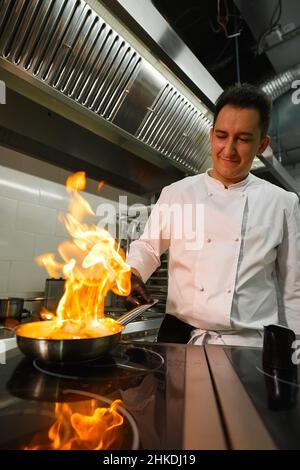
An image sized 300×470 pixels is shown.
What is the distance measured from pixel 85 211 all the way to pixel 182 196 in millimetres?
1076

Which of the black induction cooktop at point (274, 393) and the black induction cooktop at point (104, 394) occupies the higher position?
the black induction cooktop at point (104, 394)

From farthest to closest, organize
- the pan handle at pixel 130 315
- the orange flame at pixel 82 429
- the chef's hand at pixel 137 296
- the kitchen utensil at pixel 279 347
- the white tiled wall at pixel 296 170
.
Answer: the white tiled wall at pixel 296 170 → the chef's hand at pixel 137 296 → the pan handle at pixel 130 315 → the kitchen utensil at pixel 279 347 → the orange flame at pixel 82 429

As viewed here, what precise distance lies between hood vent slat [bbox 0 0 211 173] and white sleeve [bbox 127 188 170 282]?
59 cm

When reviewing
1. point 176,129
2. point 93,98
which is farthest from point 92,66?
point 176,129

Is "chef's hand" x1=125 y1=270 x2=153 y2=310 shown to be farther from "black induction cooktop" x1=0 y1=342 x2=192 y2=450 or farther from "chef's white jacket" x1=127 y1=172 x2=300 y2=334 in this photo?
"chef's white jacket" x1=127 y1=172 x2=300 y2=334

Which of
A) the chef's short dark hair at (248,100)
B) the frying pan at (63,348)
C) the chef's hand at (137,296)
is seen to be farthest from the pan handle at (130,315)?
the chef's short dark hair at (248,100)

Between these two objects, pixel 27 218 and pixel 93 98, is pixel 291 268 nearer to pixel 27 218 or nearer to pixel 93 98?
pixel 93 98

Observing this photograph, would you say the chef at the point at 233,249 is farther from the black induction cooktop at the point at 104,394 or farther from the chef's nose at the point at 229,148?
the black induction cooktop at the point at 104,394

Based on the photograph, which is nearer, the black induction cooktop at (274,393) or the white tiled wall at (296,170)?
the black induction cooktop at (274,393)

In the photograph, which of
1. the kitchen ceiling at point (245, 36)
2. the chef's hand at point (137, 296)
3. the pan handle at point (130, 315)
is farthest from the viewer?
the kitchen ceiling at point (245, 36)

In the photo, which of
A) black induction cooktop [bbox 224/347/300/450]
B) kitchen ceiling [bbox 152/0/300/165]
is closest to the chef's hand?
black induction cooktop [bbox 224/347/300/450]

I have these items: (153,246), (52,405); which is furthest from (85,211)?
(52,405)

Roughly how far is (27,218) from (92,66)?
1.05m

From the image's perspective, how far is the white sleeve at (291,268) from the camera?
1.41 m
